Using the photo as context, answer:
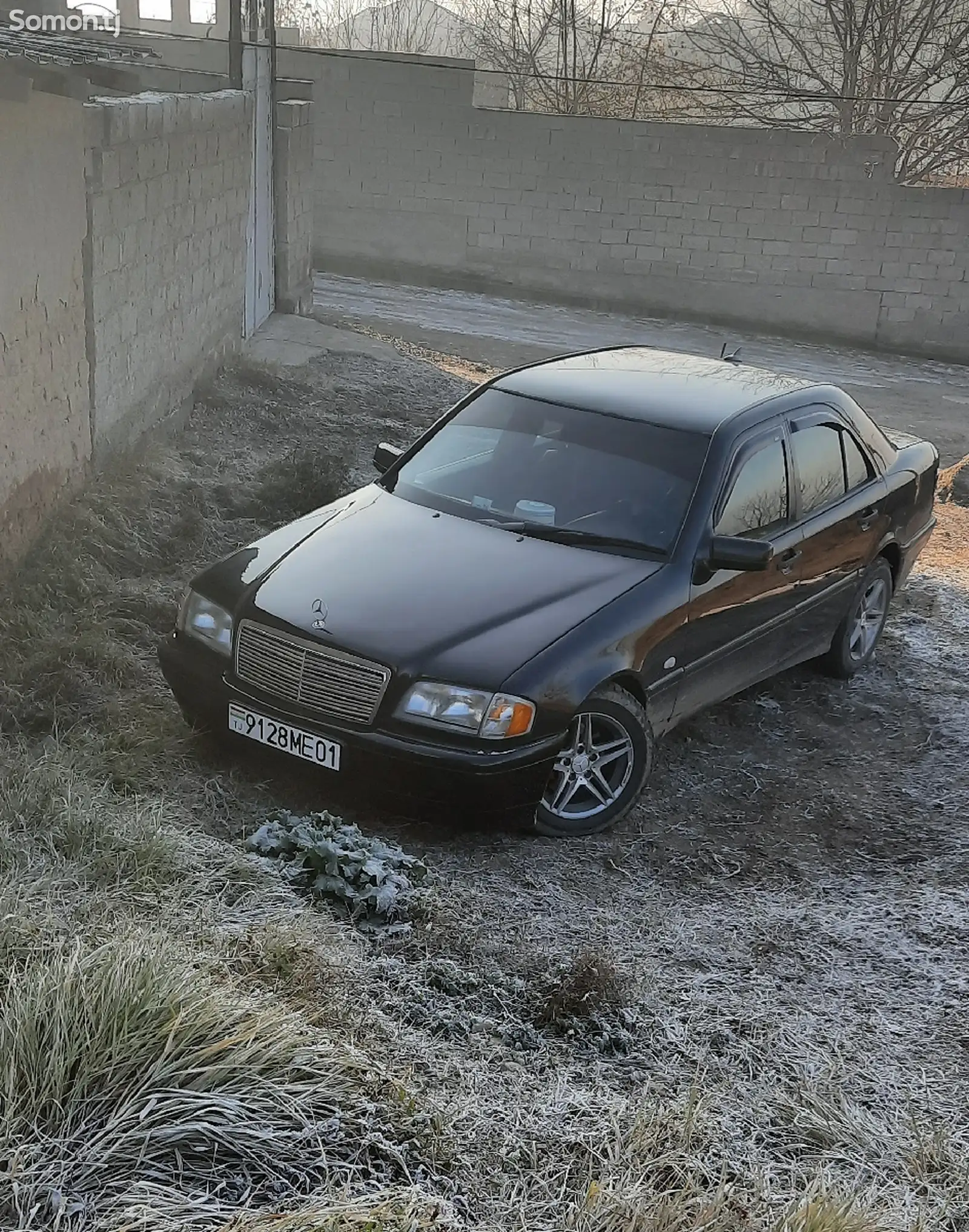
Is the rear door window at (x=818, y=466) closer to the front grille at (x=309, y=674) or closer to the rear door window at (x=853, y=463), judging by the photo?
the rear door window at (x=853, y=463)

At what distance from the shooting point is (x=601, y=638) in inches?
195

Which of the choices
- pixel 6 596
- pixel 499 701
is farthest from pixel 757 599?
pixel 6 596

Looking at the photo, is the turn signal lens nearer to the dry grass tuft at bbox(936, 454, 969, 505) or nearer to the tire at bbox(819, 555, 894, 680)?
the tire at bbox(819, 555, 894, 680)

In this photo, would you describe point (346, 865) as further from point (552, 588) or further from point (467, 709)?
point (552, 588)

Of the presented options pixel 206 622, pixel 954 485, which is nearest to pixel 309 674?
pixel 206 622

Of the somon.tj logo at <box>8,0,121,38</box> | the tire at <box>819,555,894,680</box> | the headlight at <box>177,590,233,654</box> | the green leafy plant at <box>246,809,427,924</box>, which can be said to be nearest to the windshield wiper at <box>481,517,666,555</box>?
the headlight at <box>177,590,233,654</box>

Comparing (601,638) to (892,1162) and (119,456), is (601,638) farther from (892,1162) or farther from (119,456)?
(119,456)

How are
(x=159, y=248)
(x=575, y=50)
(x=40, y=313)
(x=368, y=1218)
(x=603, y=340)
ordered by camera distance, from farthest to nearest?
(x=575, y=50) < (x=603, y=340) < (x=159, y=248) < (x=40, y=313) < (x=368, y=1218)

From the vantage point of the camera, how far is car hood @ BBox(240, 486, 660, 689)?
15.7 ft

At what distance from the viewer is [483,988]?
3910mm

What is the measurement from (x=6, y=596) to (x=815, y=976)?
14.1ft

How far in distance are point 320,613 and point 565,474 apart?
142cm

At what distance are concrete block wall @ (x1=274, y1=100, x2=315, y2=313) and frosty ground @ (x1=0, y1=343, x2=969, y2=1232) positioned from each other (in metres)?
8.77

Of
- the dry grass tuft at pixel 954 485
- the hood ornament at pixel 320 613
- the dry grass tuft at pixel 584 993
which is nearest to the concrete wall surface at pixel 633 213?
the dry grass tuft at pixel 954 485
